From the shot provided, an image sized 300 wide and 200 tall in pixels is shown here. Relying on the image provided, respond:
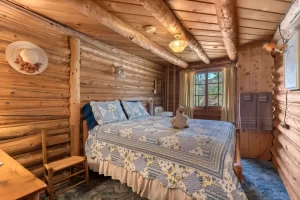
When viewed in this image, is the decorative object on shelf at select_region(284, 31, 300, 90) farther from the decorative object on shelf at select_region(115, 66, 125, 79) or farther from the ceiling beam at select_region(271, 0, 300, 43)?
the decorative object on shelf at select_region(115, 66, 125, 79)

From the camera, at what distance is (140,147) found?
6.25ft

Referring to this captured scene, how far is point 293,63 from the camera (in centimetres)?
181

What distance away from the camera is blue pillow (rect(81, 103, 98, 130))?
2457mm

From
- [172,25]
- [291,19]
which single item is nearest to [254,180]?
[291,19]

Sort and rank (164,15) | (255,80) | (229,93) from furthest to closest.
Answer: (229,93) < (255,80) < (164,15)

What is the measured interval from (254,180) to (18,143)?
10.8ft

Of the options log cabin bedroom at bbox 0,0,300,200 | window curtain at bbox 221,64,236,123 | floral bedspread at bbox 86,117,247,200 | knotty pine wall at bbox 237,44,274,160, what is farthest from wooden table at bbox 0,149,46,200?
window curtain at bbox 221,64,236,123

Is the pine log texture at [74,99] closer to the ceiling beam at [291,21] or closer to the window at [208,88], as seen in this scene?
the ceiling beam at [291,21]

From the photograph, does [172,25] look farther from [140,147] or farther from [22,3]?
[22,3]

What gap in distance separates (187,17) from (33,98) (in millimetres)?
2315

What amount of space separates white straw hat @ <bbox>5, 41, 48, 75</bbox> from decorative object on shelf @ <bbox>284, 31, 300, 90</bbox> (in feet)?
10.0

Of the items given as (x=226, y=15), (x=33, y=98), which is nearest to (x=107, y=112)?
(x=33, y=98)

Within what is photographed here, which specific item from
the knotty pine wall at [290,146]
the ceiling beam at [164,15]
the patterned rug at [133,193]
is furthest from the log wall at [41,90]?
the knotty pine wall at [290,146]

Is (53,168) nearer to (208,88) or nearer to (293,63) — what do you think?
(293,63)
